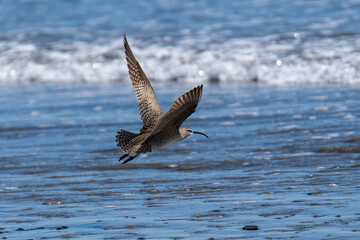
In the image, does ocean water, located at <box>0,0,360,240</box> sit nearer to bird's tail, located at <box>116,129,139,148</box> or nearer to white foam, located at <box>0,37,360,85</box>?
white foam, located at <box>0,37,360,85</box>

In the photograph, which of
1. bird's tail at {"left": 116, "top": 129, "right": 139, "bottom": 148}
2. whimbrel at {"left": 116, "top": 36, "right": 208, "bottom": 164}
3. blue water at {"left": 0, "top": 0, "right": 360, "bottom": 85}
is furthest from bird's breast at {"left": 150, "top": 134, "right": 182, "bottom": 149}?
blue water at {"left": 0, "top": 0, "right": 360, "bottom": 85}

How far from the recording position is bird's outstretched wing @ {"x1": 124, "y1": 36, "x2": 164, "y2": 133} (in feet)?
17.8

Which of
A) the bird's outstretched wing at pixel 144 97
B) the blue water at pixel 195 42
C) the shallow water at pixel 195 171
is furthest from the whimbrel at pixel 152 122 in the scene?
the blue water at pixel 195 42

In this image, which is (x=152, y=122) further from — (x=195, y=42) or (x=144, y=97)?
(x=195, y=42)

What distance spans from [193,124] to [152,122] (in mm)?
2134

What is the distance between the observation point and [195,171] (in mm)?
5781

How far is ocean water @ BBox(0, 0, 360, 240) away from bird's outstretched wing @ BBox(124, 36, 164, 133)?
0.45 meters

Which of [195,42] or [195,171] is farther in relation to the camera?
[195,42]

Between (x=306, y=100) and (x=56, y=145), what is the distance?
2956 millimetres

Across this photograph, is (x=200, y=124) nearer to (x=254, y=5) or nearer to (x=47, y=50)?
(x=47, y=50)

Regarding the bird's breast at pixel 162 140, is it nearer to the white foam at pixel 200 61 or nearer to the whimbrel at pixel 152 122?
the whimbrel at pixel 152 122

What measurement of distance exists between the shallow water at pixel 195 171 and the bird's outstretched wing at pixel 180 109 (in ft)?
1.52

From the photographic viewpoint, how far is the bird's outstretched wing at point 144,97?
5.43m

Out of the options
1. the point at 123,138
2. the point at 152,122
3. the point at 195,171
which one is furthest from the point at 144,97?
the point at 195,171
